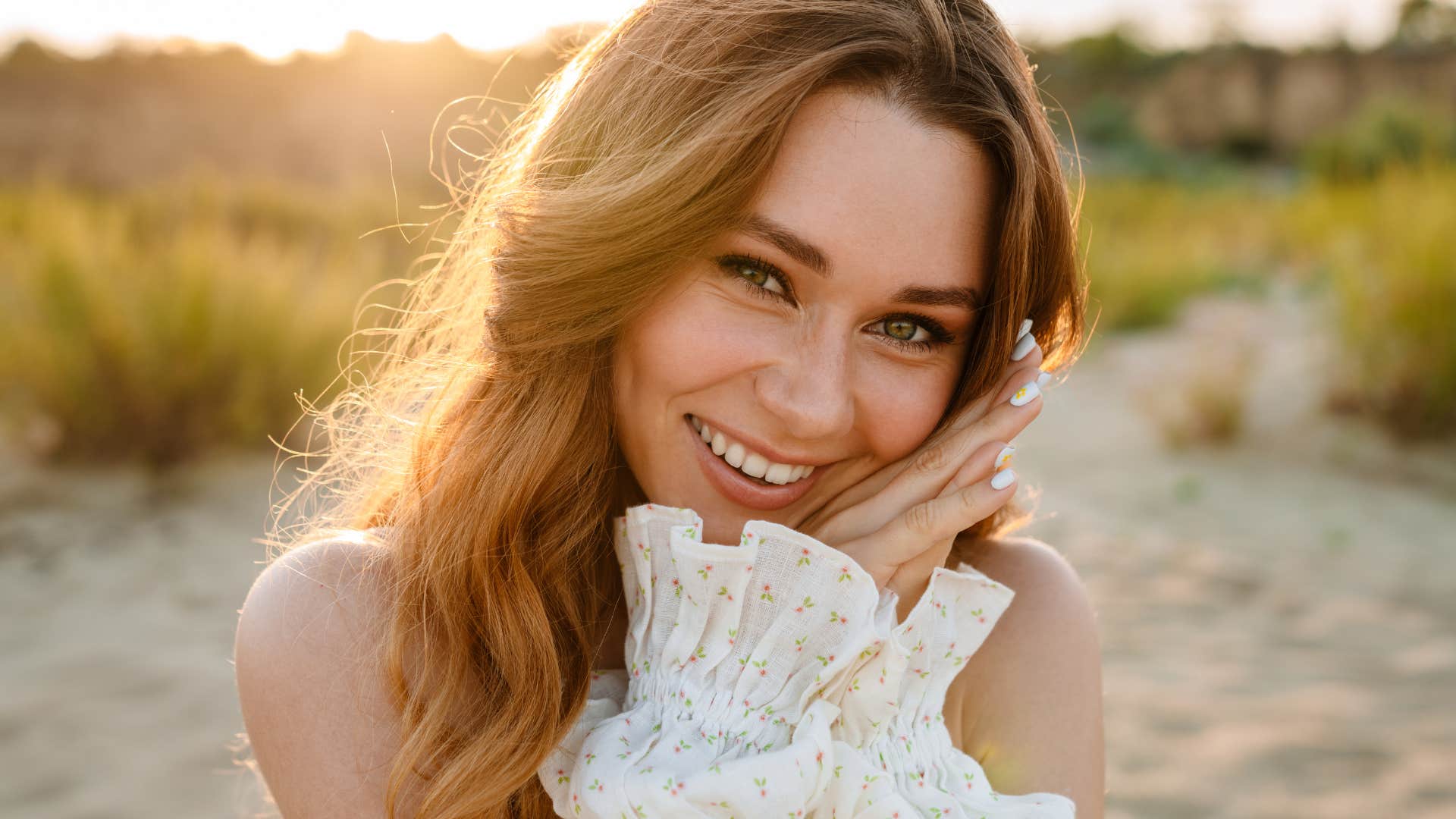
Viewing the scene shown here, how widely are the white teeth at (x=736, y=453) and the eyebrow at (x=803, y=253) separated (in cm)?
32

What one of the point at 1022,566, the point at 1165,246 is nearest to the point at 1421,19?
the point at 1165,246

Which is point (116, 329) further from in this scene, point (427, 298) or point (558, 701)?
point (558, 701)

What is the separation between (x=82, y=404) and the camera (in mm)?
5953

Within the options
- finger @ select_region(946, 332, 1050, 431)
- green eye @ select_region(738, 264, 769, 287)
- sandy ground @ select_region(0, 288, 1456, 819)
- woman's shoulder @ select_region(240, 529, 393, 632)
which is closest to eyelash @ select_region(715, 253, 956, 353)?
green eye @ select_region(738, 264, 769, 287)

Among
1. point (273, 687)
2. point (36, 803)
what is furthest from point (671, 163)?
point (36, 803)

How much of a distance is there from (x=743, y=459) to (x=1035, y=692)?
2.28 ft

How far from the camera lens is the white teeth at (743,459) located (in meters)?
1.76

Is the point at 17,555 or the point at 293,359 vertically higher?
the point at 293,359

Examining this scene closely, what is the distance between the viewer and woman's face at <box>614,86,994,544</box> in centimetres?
162

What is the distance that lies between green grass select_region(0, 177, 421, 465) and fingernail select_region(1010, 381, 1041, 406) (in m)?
4.51

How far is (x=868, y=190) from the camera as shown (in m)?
1.60

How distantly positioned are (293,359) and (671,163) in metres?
5.47

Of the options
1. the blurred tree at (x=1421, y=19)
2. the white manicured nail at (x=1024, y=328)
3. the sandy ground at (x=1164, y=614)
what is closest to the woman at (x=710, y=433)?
the white manicured nail at (x=1024, y=328)

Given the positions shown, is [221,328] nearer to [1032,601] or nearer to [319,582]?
[319,582]
